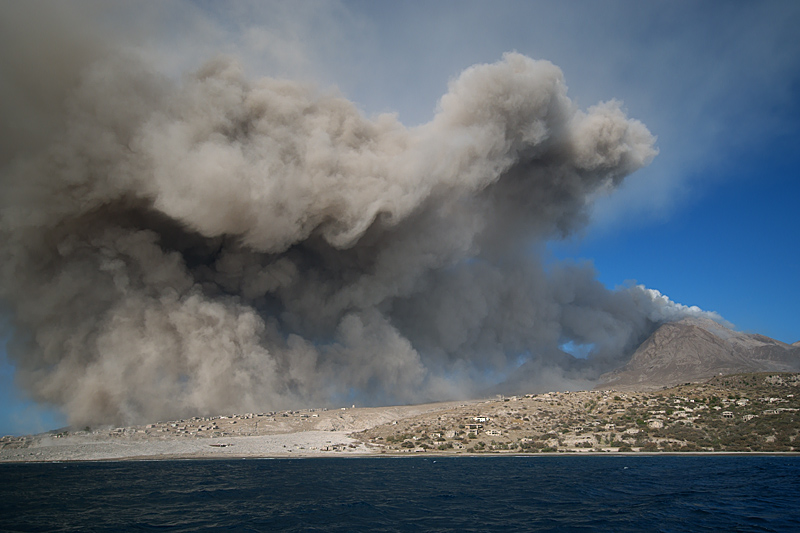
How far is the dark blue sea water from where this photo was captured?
20812mm

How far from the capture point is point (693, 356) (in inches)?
5566

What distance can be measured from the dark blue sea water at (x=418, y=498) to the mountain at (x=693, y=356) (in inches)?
3876

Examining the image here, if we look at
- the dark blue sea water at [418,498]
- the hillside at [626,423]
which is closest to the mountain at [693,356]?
the hillside at [626,423]

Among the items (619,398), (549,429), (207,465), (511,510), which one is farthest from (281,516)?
(619,398)

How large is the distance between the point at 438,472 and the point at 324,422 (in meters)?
35.4

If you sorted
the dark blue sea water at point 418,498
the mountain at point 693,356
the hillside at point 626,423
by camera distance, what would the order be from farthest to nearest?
1. the mountain at point 693,356
2. the hillside at point 626,423
3. the dark blue sea water at point 418,498

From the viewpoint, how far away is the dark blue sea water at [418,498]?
68.3ft

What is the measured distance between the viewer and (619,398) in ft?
234

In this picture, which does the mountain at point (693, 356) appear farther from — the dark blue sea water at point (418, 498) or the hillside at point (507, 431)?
the dark blue sea water at point (418, 498)

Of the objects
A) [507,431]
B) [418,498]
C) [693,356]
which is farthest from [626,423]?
[693,356]

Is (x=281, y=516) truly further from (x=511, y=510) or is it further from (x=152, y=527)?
(x=511, y=510)

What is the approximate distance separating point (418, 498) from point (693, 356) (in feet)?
469

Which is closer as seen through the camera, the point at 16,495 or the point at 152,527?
the point at 152,527

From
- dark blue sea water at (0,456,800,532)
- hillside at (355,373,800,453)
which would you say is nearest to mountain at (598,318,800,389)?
hillside at (355,373,800,453)
